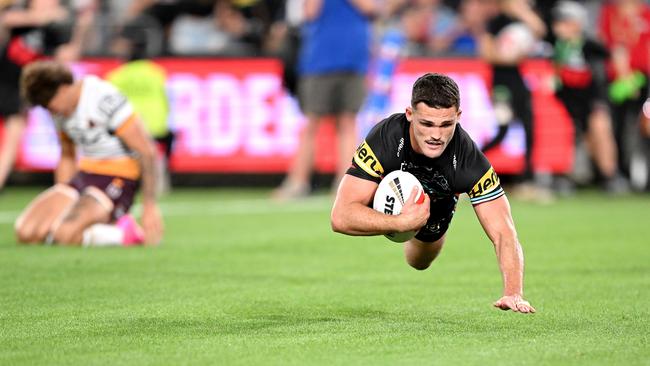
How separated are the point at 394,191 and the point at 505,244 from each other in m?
0.66

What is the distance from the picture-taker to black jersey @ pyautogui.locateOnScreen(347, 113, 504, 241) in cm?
676

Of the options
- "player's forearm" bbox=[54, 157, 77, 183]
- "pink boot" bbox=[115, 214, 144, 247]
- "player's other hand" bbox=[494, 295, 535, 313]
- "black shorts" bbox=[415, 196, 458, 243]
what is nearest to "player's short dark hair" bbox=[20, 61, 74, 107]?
"player's forearm" bbox=[54, 157, 77, 183]

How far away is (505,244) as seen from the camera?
661 centimetres

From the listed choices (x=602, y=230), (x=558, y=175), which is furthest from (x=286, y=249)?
(x=558, y=175)

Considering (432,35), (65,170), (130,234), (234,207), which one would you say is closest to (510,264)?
(130,234)

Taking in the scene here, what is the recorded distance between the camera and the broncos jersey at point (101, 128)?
1037cm

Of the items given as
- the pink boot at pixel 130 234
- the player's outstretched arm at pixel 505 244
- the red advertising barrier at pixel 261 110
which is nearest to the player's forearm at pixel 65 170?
the pink boot at pixel 130 234

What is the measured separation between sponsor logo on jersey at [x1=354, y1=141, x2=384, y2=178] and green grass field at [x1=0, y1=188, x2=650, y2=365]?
80cm

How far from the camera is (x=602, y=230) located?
11.9 m

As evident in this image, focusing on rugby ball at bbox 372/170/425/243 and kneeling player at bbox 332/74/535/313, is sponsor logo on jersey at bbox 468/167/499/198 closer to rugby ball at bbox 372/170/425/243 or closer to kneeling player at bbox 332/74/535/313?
kneeling player at bbox 332/74/535/313

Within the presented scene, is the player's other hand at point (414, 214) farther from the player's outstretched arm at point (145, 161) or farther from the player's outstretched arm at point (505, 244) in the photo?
the player's outstretched arm at point (145, 161)

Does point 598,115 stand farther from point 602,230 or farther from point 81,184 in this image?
point 81,184

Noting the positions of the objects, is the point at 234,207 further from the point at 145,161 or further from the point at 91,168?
the point at 145,161

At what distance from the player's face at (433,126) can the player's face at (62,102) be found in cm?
440
